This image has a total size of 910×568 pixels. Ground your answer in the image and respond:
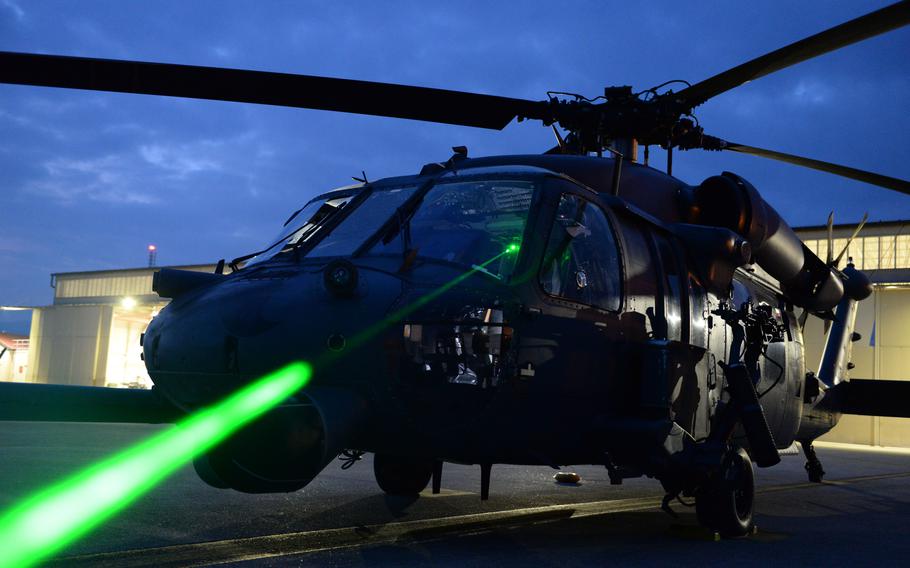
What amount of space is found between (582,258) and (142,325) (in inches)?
1632

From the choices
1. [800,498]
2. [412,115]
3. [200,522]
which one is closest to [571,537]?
[200,522]

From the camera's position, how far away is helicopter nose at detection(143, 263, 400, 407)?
15.4 ft

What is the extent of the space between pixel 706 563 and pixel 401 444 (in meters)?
2.00

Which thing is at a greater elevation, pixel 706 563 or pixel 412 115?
pixel 412 115

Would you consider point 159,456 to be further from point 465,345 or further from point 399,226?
point 399,226

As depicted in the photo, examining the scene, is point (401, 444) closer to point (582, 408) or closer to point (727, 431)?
point (582, 408)

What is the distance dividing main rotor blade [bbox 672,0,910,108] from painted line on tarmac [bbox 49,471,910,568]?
393 cm

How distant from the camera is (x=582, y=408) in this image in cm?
539

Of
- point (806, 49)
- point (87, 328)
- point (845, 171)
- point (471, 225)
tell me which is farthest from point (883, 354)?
point (87, 328)

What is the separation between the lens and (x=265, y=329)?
472cm

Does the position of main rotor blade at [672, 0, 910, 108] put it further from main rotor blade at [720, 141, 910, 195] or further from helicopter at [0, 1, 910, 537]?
main rotor blade at [720, 141, 910, 195]

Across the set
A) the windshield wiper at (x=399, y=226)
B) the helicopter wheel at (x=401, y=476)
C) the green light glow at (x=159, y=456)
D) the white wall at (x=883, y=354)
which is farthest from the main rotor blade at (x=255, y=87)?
the white wall at (x=883, y=354)

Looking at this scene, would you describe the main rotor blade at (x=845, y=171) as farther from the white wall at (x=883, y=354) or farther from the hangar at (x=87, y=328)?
the hangar at (x=87, y=328)

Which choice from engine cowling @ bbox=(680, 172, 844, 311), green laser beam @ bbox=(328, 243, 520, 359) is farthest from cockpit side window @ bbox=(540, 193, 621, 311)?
engine cowling @ bbox=(680, 172, 844, 311)
